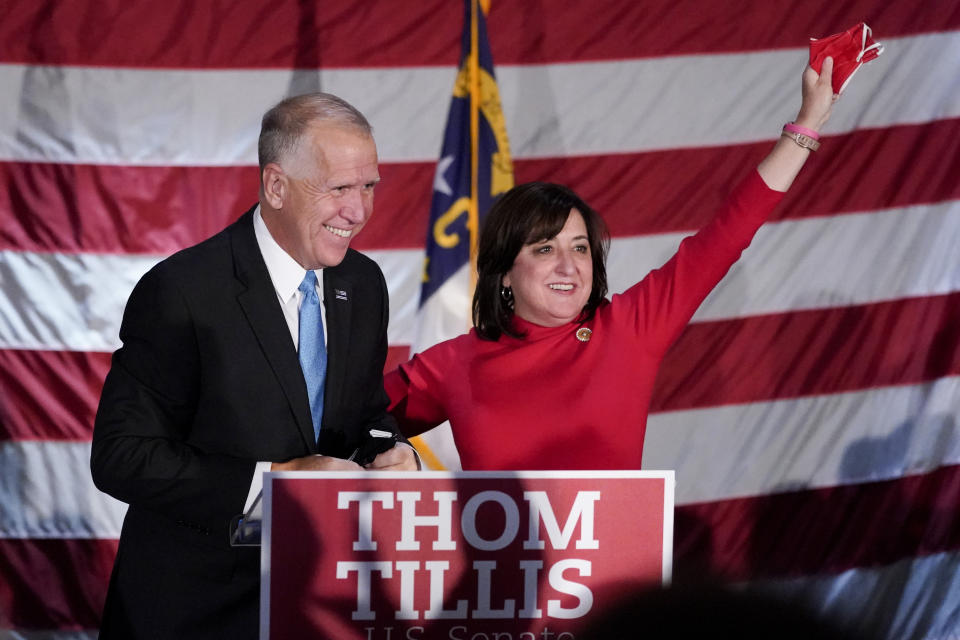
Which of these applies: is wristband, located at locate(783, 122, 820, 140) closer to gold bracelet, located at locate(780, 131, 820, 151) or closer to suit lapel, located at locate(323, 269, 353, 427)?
gold bracelet, located at locate(780, 131, 820, 151)

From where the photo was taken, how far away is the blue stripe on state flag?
3.04m

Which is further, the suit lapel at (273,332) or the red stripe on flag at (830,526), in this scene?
the red stripe on flag at (830,526)

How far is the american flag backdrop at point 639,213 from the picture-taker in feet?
10.4

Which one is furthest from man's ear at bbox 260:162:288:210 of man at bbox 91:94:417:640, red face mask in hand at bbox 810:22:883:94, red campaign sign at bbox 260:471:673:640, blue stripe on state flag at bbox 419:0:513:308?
blue stripe on state flag at bbox 419:0:513:308

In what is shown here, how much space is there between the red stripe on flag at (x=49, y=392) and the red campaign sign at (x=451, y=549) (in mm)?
2134

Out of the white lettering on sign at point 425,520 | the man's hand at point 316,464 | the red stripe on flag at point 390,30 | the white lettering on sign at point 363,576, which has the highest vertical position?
the red stripe on flag at point 390,30

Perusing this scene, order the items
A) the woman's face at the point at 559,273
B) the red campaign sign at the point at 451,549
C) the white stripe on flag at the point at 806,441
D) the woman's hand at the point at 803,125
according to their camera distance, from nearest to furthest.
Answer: the red campaign sign at the point at 451,549 → the woman's hand at the point at 803,125 → the woman's face at the point at 559,273 → the white stripe on flag at the point at 806,441

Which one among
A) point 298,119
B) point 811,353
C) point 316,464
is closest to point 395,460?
point 316,464

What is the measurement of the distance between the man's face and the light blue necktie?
0.06 m

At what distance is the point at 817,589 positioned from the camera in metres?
3.35

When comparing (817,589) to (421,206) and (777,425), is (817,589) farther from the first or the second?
(421,206)

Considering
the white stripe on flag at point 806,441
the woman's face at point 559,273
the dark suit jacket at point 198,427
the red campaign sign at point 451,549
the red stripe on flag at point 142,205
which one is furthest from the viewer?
the white stripe on flag at point 806,441

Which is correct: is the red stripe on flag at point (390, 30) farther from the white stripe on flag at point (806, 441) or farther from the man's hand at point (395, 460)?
the man's hand at point (395, 460)

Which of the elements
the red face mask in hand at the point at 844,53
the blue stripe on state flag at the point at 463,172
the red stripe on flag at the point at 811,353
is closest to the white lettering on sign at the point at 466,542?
the red face mask in hand at the point at 844,53
